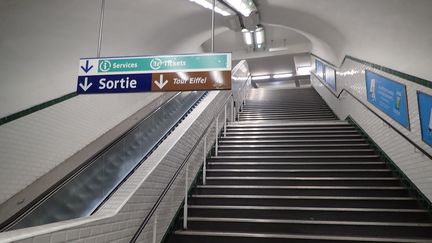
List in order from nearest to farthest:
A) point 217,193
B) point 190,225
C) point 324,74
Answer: point 190,225 < point 217,193 < point 324,74

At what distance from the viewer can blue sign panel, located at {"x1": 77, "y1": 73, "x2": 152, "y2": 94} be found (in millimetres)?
3439

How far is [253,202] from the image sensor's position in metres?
3.60

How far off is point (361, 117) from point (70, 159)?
525cm

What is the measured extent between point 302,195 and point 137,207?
2.14 metres

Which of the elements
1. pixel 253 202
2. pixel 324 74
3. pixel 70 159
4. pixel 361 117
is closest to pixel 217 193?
pixel 253 202

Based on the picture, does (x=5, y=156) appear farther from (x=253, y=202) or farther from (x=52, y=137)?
(x=253, y=202)

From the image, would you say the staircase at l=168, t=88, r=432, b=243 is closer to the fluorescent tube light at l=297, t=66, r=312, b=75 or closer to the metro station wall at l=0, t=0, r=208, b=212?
the metro station wall at l=0, t=0, r=208, b=212

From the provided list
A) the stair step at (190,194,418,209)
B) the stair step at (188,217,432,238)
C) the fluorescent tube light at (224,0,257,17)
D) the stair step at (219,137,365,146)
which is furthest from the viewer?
the fluorescent tube light at (224,0,257,17)

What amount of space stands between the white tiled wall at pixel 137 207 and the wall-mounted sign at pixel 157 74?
0.83m

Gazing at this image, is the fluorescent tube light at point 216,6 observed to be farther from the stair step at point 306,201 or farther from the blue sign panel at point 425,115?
the blue sign panel at point 425,115

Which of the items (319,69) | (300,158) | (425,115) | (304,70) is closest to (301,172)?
(300,158)

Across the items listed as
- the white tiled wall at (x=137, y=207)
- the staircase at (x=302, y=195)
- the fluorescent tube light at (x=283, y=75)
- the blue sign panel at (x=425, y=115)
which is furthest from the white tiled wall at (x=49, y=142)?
the fluorescent tube light at (x=283, y=75)

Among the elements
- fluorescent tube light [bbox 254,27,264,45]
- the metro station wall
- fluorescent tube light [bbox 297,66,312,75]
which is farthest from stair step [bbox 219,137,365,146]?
fluorescent tube light [bbox 297,66,312,75]

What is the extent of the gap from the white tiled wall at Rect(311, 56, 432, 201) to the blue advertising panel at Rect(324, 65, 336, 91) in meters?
0.95
